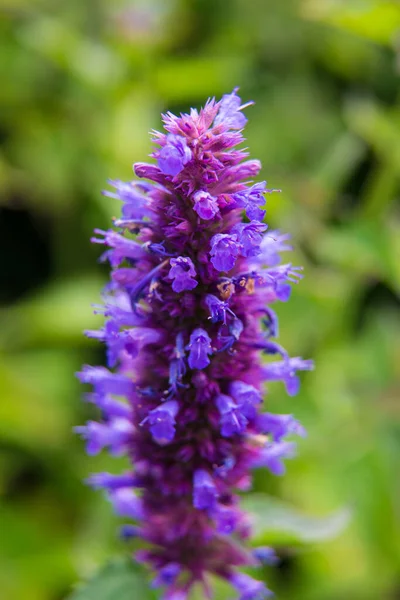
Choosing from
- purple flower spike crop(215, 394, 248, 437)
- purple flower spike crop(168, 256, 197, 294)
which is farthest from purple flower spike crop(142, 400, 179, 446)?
purple flower spike crop(168, 256, 197, 294)

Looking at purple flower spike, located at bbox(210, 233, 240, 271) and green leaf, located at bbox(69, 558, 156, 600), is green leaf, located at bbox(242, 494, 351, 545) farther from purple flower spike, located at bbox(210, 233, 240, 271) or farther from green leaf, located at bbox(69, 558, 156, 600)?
purple flower spike, located at bbox(210, 233, 240, 271)

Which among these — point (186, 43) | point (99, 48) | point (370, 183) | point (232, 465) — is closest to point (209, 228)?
point (232, 465)

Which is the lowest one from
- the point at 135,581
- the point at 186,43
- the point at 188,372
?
the point at 135,581

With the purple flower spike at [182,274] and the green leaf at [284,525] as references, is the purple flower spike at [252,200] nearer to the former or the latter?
the purple flower spike at [182,274]

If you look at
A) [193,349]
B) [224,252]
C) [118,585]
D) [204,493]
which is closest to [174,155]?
[224,252]

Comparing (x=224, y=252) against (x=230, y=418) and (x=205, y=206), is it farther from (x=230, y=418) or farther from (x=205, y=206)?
(x=230, y=418)

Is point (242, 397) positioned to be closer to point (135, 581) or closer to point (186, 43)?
point (135, 581)

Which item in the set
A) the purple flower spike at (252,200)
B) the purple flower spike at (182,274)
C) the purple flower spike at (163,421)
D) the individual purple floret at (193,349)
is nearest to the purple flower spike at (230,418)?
the individual purple floret at (193,349)
